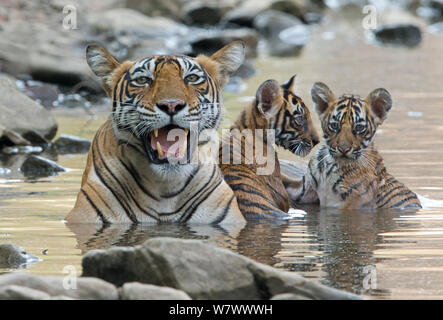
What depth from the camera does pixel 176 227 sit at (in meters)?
7.03

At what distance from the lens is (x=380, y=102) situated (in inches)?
327

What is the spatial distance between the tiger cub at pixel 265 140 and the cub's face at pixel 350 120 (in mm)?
206

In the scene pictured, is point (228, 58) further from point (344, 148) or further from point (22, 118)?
point (22, 118)

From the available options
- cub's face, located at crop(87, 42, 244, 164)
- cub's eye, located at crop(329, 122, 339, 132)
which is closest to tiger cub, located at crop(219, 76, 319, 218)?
cub's eye, located at crop(329, 122, 339, 132)

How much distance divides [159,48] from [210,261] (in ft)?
59.3

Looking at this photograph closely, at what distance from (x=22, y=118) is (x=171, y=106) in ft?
18.5

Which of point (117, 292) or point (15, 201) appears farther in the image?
point (15, 201)

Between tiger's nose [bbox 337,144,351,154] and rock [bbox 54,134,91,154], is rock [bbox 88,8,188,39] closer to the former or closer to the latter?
rock [bbox 54,134,91,154]

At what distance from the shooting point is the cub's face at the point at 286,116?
7.87 m

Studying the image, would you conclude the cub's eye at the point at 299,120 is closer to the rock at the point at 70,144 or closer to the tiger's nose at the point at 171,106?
the tiger's nose at the point at 171,106

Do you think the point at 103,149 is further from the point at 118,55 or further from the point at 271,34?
the point at 271,34

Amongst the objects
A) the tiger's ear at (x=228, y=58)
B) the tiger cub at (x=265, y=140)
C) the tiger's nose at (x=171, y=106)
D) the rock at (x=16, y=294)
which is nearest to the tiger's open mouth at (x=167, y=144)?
the tiger's nose at (x=171, y=106)

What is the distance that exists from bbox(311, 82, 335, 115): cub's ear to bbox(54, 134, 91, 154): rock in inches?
151

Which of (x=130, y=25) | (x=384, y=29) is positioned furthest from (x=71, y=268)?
(x=384, y=29)
